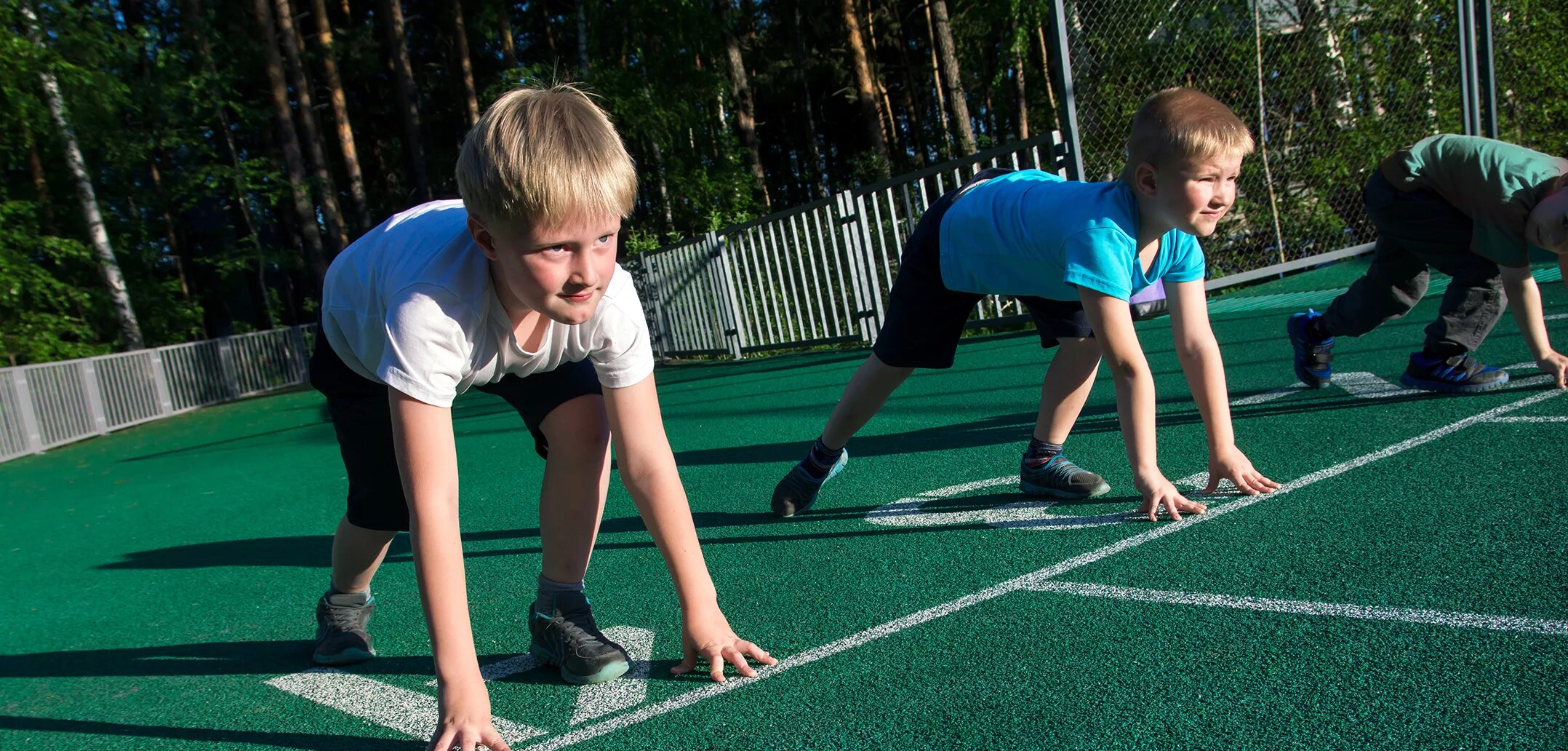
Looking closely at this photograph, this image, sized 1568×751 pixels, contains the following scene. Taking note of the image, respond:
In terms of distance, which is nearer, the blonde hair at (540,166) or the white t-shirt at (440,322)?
the blonde hair at (540,166)

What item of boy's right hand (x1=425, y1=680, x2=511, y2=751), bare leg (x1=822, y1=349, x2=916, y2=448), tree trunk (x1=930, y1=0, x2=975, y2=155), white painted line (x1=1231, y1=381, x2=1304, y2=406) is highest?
tree trunk (x1=930, y1=0, x2=975, y2=155)

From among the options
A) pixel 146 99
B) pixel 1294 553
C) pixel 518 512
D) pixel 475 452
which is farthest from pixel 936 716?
pixel 146 99

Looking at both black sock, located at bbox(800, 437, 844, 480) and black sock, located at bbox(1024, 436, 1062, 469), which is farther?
black sock, located at bbox(800, 437, 844, 480)

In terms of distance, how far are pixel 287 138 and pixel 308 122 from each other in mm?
1361

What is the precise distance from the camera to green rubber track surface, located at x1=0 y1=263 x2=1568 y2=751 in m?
1.97

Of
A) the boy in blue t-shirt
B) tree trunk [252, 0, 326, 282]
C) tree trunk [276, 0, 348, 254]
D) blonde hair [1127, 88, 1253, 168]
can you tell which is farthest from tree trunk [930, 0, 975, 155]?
blonde hair [1127, 88, 1253, 168]

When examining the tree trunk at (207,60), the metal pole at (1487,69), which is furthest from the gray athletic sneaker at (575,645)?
the tree trunk at (207,60)

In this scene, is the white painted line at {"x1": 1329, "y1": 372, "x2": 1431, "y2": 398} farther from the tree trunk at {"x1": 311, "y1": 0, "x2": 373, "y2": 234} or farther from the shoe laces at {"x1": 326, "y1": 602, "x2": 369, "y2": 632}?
the tree trunk at {"x1": 311, "y1": 0, "x2": 373, "y2": 234}

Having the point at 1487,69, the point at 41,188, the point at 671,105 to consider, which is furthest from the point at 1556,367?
the point at 41,188

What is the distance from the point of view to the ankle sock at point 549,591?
104 inches

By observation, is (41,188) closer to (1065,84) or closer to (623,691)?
(1065,84)

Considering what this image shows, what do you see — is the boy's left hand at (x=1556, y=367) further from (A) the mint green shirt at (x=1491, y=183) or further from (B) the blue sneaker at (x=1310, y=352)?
(B) the blue sneaker at (x=1310, y=352)

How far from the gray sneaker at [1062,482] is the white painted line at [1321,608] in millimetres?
901

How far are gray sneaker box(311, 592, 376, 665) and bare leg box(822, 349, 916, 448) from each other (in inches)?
66.8
